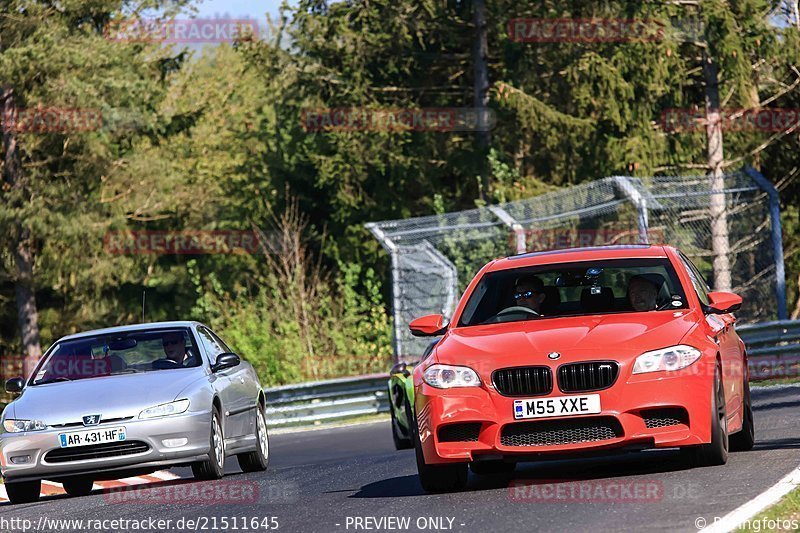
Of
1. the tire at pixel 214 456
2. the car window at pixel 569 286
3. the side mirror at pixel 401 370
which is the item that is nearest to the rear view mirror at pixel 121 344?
the tire at pixel 214 456

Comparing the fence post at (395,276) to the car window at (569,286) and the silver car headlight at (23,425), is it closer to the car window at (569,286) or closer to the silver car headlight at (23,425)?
the silver car headlight at (23,425)

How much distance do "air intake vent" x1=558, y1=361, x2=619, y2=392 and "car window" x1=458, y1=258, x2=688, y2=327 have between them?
1121 mm

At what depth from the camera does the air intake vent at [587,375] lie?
9.77m

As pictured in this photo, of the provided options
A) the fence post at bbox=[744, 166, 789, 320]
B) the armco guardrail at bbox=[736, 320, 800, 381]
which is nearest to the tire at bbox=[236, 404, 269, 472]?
the armco guardrail at bbox=[736, 320, 800, 381]

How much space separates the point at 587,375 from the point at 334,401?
1652cm

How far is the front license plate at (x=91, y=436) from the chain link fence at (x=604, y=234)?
10.7 m

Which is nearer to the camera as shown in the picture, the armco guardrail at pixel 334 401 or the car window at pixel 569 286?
the car window at pixel 569 286

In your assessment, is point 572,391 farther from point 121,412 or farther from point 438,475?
point 121,412

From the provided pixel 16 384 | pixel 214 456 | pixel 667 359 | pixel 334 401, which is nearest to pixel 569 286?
pixel 667 359

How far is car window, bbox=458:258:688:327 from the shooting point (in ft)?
36.1

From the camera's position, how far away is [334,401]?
26.1 m

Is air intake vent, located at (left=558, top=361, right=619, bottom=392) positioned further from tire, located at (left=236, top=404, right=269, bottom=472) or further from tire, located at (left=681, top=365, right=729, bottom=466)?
tire, located at (left=236, top=404, right=269, bottom=472)

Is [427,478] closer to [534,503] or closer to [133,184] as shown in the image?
[534,503]

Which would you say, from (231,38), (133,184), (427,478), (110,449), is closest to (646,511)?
(427,478)
